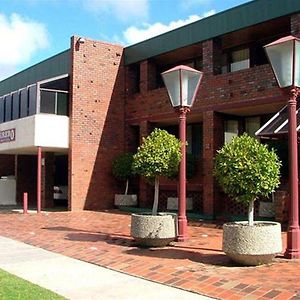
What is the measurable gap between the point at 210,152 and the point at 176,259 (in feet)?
30.0

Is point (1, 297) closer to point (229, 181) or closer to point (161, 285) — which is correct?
point (161, 285)

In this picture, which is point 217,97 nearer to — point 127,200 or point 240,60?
point 240,60

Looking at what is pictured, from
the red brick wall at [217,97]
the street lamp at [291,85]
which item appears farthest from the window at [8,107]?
the street lamp at [291,85]

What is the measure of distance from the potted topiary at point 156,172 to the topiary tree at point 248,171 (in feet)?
7.16

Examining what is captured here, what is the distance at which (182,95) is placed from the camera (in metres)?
11.2

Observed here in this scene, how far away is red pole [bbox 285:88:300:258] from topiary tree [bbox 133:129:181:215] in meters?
3.07

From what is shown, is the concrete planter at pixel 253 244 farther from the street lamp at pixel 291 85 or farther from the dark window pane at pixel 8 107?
the dark window pane at pixel 8 107

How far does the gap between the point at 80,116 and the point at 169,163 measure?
10.9m

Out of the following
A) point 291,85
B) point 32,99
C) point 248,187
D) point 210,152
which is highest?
point 32,99

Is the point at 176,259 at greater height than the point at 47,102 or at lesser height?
lesser

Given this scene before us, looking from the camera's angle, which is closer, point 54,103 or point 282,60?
point 282,60

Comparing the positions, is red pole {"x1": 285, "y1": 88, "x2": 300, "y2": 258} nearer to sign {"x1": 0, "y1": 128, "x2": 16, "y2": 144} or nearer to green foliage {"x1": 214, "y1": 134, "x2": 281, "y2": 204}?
green foliage {"x1": 214, "y1": 134, "x2": 281, "y2": 204}

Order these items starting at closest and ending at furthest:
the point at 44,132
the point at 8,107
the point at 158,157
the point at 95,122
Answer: the point at 158,157
the point at 44,132
the point at 95,122
the point at 8,107

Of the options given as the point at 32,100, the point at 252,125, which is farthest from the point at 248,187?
Result: the point at 32,100
